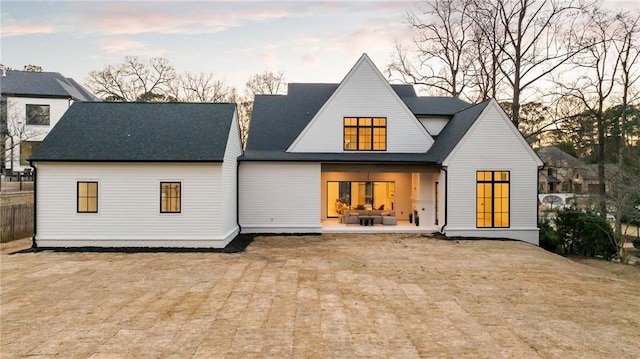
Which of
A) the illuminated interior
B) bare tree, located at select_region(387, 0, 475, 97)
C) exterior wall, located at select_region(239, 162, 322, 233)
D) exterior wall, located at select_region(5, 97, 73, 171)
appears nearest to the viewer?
exterior wall, located at select_region(239, 162, 322, 233)

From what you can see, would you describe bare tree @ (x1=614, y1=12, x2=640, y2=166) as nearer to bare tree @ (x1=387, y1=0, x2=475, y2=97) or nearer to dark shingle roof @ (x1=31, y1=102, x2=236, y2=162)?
bare tree @ (x1=387, y1=0, x2=475, y2=97)

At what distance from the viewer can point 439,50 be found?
27.6 meters

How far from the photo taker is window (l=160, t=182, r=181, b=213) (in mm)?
13875

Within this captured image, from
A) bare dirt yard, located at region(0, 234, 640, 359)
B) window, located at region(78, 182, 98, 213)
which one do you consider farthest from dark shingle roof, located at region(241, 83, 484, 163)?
window, located at region(78, 182, 98, 213)

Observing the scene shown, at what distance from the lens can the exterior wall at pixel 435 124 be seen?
1966 centimetres

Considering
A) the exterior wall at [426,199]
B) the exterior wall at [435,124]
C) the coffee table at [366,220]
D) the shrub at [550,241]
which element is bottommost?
the shrub at [550,241]

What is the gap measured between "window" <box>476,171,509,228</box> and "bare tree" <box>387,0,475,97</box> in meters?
13.0

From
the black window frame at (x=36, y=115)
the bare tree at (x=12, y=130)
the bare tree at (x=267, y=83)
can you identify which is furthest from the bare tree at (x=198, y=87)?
the bare tree at (x=12, y=130)

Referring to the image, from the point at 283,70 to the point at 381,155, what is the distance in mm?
21810

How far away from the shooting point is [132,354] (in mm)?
5488

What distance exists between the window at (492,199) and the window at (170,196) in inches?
Result: 460

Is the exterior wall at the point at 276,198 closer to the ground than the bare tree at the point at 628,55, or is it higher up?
closer to the ground

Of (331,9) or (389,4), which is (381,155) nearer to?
(331,9)

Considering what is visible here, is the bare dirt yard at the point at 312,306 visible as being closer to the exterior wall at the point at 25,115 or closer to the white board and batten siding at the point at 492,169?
the white board and batten siding at the point at 492,169
